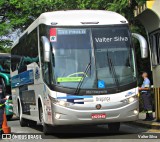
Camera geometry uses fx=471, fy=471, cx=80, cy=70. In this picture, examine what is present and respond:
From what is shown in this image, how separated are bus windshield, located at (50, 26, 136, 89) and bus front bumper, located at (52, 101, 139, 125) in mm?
668

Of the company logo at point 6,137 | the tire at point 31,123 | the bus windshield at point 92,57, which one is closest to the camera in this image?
the bus windshield at point 92,57

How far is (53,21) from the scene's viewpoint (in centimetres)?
1364

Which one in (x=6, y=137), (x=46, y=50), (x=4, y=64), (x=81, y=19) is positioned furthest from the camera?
(x=4, y=64)

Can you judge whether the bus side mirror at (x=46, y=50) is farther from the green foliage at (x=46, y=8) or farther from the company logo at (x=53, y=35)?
the green foliage at (x=46, y=8)

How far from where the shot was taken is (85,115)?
12.8 metres

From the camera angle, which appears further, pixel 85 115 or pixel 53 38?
pixel 53 38

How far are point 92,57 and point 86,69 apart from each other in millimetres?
403

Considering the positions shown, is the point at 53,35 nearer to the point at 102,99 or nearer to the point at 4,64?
the point at 102,99

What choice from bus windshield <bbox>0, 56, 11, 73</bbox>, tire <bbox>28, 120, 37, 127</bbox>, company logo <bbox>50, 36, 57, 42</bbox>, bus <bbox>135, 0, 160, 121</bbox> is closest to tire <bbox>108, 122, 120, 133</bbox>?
bus <bbox>135, 0, 160, 121</bbox>

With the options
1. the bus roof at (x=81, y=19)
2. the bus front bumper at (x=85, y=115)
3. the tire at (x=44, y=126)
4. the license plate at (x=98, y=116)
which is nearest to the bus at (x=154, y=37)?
the bus roof at (x=81, y=19)

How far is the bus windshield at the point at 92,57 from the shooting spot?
13039mm

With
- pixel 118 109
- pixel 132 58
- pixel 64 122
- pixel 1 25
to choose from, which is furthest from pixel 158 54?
pixel 1 25

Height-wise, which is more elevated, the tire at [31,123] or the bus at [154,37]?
the bus at [154,37]

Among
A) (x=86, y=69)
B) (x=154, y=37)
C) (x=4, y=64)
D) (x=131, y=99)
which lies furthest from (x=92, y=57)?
(x=4, y=64)
